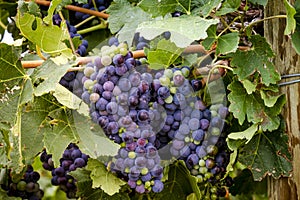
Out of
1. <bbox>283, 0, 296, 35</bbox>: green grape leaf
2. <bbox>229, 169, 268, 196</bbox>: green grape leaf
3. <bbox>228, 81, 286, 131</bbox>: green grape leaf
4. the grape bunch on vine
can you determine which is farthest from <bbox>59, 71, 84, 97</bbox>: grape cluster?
<bbox>229, 169, 268, 196</bbox>: green grape leaf

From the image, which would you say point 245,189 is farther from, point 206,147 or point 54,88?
point 54,88

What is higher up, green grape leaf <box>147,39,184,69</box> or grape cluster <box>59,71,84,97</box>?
green grape leaf <box>147,39,184,69</box>

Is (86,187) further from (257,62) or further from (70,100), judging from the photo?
(257,62)

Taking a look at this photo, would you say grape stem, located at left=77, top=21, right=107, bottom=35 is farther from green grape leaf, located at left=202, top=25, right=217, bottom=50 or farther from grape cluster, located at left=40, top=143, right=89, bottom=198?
green grape leaf, located at left=202, top=25, right=217, bottom=50

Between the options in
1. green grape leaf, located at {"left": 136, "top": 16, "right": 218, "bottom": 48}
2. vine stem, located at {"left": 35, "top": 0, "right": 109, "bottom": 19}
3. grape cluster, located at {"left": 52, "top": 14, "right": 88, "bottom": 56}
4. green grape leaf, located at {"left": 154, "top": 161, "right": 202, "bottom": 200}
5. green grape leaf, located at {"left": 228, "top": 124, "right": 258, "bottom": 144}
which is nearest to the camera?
green grape leaf, located at {"left": 136, "top": 16, "right": 218, "bottom": 48}

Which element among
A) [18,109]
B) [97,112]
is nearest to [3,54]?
[18,109]

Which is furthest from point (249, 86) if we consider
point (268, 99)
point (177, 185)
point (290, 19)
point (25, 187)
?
point (25, 187)

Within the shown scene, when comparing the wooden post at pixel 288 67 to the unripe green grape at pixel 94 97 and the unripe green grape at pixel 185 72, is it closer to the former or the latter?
the unripe green grape at pixel 185 72

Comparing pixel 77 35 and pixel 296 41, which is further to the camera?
pixel 77 35
